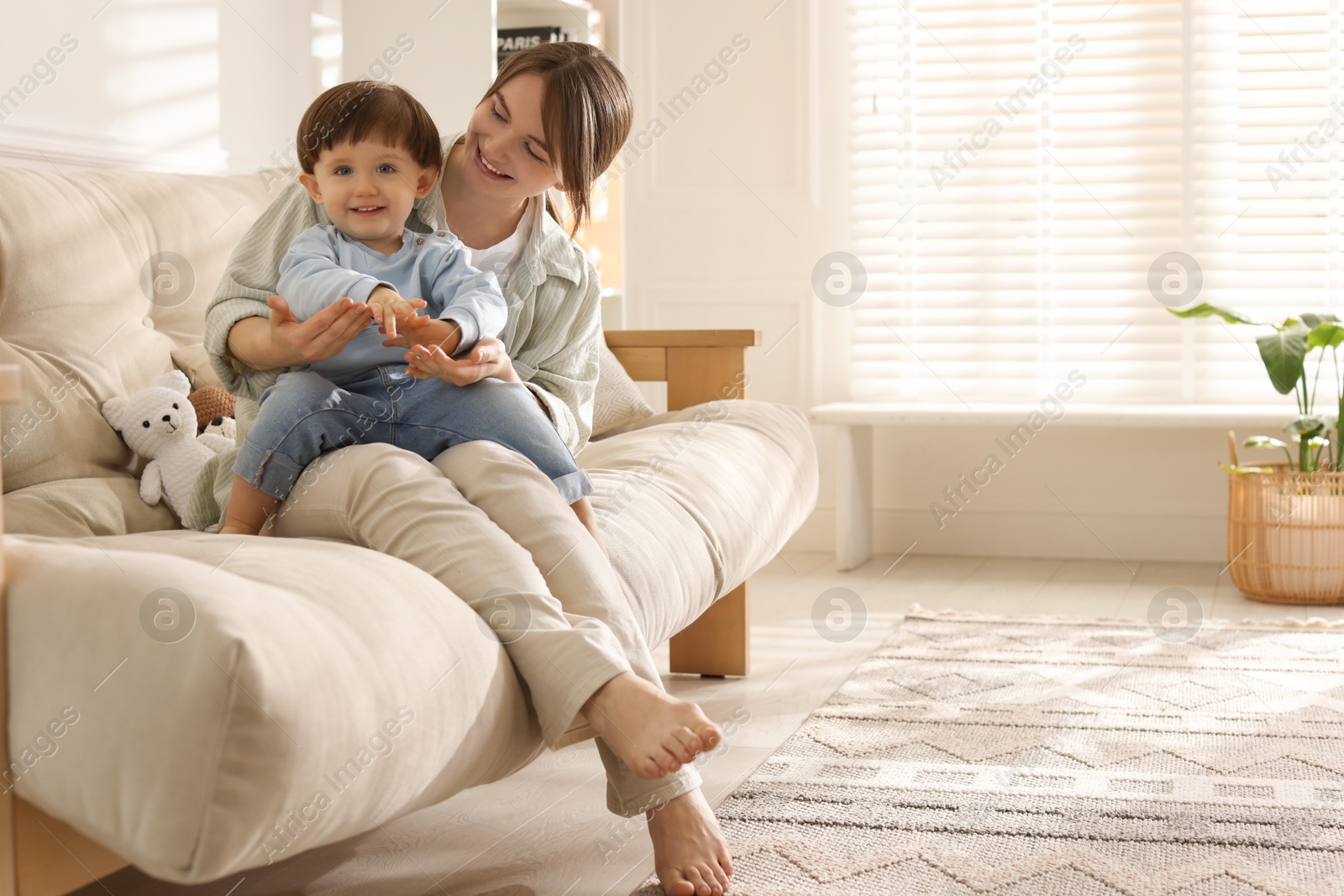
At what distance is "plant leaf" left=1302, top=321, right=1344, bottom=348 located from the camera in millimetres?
2676

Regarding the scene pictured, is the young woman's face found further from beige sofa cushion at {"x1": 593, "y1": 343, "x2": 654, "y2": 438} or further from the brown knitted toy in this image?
beige sofa cushion at {"x1": 593, "y1": 343, "x2": 654, "y2": 438}

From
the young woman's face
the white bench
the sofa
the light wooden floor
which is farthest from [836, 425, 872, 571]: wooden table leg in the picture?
the young woman's face

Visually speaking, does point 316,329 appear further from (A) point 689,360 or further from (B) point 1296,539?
(B) point 1296,539

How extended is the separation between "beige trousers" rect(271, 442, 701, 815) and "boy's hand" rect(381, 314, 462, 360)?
107 mm

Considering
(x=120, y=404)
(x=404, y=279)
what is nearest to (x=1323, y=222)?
(x=404, y=279)

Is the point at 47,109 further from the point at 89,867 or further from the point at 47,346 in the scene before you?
the point at 89,867

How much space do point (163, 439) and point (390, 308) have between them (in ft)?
1.32

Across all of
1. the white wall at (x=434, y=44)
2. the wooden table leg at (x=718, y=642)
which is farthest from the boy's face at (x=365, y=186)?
the white wall at (x=434, y=44)

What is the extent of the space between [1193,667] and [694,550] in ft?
3.40

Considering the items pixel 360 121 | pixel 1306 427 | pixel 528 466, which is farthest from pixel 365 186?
pixel 1306 427

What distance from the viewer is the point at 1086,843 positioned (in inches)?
53.5

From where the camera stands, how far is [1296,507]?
8.86 feet

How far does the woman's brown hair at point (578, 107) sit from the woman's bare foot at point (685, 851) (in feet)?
2.35

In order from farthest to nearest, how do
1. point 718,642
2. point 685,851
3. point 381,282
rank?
point 718,642 < point 381,282 < point 685,851
